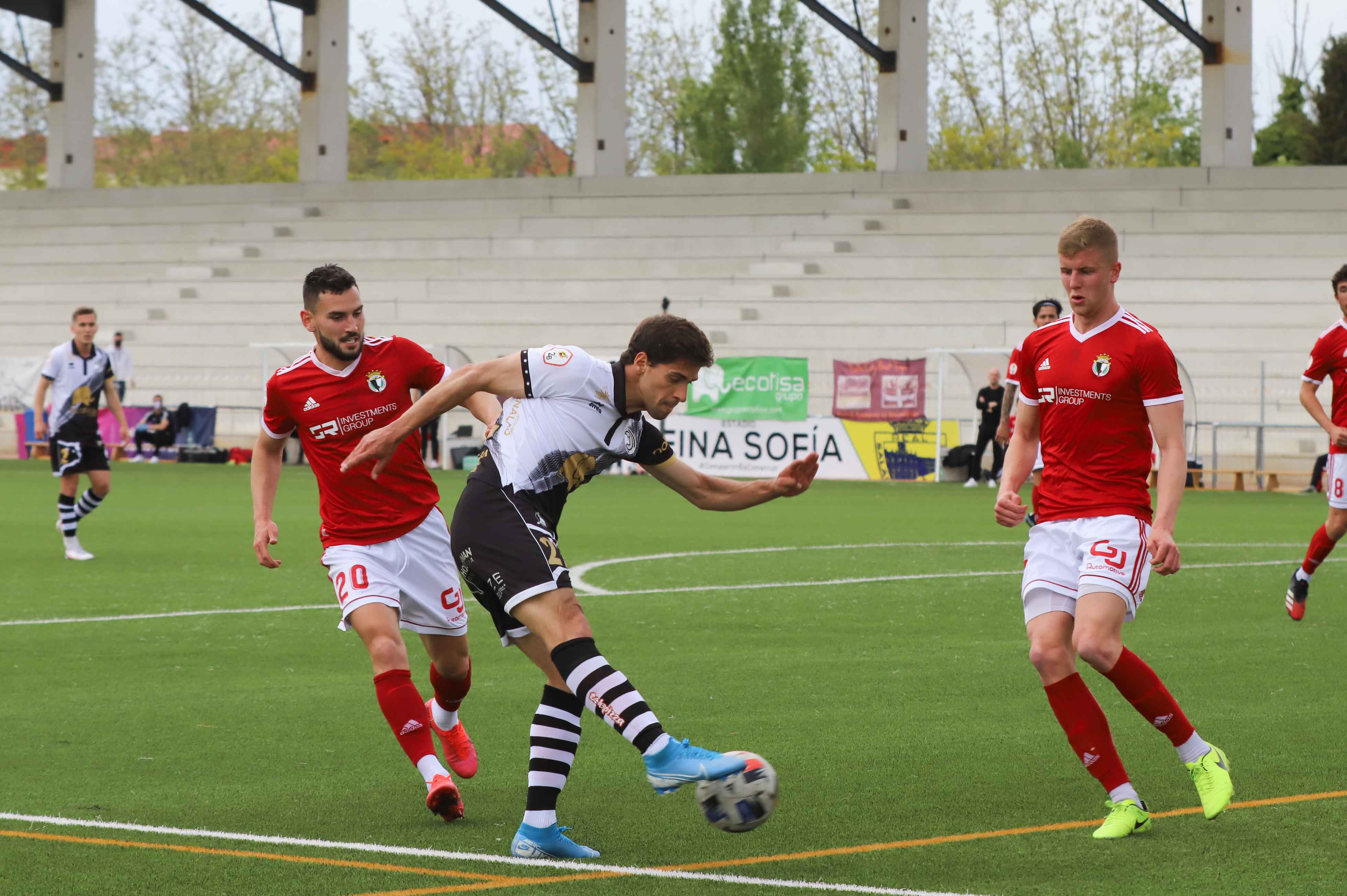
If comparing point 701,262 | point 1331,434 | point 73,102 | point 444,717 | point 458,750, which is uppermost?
point 73,102

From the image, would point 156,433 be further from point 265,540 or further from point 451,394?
point 451,394

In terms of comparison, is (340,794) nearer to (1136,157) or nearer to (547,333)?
Result: (547,333)

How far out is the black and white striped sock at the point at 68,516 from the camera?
13812mm

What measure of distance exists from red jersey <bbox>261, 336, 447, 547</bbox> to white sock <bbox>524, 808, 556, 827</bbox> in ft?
4.49

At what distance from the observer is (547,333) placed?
34.9 meters

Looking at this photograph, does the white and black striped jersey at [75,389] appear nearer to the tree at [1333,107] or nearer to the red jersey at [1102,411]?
the red jersey at [1102,411]

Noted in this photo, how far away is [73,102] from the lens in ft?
131

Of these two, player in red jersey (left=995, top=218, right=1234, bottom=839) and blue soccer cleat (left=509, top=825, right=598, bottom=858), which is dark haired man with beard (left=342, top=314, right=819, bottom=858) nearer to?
blue soccer cleat (left=509, top=825, right=598, bottom=858)

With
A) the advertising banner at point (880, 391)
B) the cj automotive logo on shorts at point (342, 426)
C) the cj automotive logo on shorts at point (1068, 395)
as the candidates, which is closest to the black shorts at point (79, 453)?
the cj automotive logo on shorts at point (342, 426)

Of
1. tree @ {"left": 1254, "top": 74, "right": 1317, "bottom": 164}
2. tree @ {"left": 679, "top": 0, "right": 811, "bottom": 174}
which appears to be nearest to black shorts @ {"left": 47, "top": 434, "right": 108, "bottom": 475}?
tree @ {"left": 679, "top": 0, "right": 811, "bottom": 174}

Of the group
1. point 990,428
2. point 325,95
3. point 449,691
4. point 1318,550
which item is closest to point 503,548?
point 449,691

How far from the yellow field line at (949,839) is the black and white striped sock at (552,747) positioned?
43cm

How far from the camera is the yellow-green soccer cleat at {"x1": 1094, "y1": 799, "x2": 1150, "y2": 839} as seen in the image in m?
4.93

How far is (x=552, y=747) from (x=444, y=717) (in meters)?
1.10
